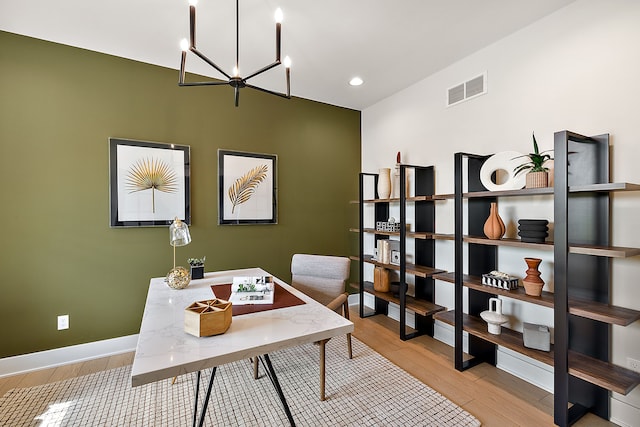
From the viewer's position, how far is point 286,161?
11.8 ft

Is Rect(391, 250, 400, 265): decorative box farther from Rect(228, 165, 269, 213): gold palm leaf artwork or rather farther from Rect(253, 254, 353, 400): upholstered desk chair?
Rect(228, 165, 269, 213): gold palm leaf artwork

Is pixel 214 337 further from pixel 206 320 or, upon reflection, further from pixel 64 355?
pixel 64 355

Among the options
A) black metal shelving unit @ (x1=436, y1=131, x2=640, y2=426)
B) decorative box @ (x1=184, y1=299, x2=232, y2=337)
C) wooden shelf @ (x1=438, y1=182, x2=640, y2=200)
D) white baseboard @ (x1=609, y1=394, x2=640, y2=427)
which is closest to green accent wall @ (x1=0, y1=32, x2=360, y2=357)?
decorative box @ (x1=184, y1=299, x2=232, y2=337)

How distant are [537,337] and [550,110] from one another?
64.7 inches

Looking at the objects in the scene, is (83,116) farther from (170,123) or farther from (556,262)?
(556,262)

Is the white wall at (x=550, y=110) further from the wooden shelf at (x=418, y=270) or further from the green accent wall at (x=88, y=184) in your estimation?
the green accent wall at (x=88, y=184)

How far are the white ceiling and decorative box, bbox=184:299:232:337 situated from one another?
2017 millimetres

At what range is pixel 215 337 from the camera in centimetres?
132

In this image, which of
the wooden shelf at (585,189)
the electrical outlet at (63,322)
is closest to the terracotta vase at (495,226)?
the wooden shelf at (585,189)

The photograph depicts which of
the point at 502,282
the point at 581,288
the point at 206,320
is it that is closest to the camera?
the point at 206,320

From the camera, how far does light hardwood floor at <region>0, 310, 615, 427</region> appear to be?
190cm

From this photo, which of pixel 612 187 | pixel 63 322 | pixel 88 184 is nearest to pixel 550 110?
pixel 612 187

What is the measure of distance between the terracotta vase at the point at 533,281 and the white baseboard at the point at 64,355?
3.37 m

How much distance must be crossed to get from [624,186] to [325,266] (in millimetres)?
2036
